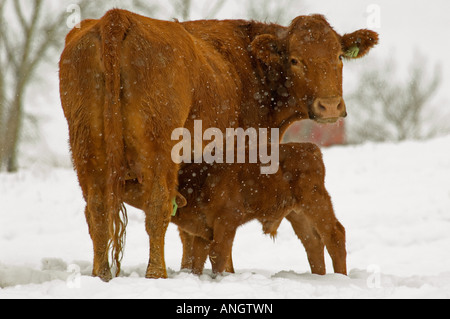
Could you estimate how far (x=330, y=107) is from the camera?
6430 millimetres

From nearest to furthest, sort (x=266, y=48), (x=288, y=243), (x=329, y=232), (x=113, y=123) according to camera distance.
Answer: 1. (x=113, y=123)
2. (x=329, y=232)
3. (x=266, y=48)
4. (x=288, y=243)

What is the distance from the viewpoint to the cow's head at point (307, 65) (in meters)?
6.56

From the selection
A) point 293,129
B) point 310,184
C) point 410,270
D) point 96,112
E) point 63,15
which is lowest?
point 410,270

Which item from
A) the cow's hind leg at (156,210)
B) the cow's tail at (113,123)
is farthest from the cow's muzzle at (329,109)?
the cow's tail at (113,123)

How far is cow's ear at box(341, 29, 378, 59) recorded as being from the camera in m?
7.31

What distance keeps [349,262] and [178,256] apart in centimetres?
248

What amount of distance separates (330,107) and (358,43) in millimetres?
1398

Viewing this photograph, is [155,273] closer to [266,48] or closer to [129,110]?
[129,110]

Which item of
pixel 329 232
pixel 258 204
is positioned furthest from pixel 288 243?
pixel 258 204

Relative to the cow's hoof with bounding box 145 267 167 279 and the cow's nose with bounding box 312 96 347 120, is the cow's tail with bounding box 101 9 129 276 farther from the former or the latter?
the cow's nose with bounding box 312 96 347 120

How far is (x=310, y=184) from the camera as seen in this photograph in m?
6.70
